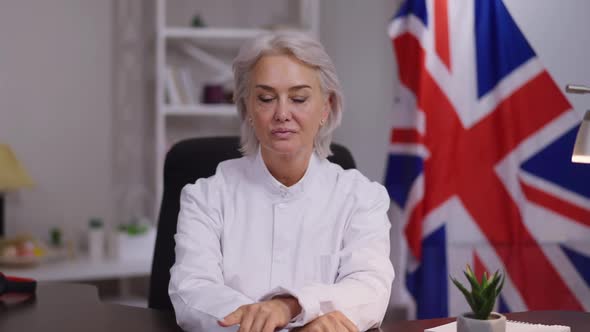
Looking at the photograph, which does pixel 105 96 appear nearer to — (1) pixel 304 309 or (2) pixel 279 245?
(2) pixel 279 245

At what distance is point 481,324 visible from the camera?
1.25 meters

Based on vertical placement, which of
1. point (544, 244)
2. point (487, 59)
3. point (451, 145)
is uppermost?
point (487, 59)

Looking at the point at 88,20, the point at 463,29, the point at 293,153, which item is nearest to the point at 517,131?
the point at 463,29

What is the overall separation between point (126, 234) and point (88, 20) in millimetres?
1109

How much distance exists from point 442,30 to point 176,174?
1.33 meters

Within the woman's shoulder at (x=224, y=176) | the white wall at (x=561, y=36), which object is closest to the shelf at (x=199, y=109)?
the white wall at (x=561, y=36)

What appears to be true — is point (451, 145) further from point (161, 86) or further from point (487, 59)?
point (161, 86)

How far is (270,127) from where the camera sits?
1669 mm

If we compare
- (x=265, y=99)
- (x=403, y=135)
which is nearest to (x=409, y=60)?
(x=403, y=135)

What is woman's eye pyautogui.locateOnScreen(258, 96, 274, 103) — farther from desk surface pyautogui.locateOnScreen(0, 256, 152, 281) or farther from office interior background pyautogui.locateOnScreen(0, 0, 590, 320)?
office interior background pyautogui.locateOnScreen(0, 0, 590, 320)

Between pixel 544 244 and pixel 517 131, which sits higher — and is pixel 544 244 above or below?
below

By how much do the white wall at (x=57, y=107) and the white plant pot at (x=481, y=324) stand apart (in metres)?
3.11

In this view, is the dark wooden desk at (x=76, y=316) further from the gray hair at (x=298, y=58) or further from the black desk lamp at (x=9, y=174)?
the black desk lamp at (x=9, y=174)

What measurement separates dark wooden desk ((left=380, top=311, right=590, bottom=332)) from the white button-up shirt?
0.13 meters
